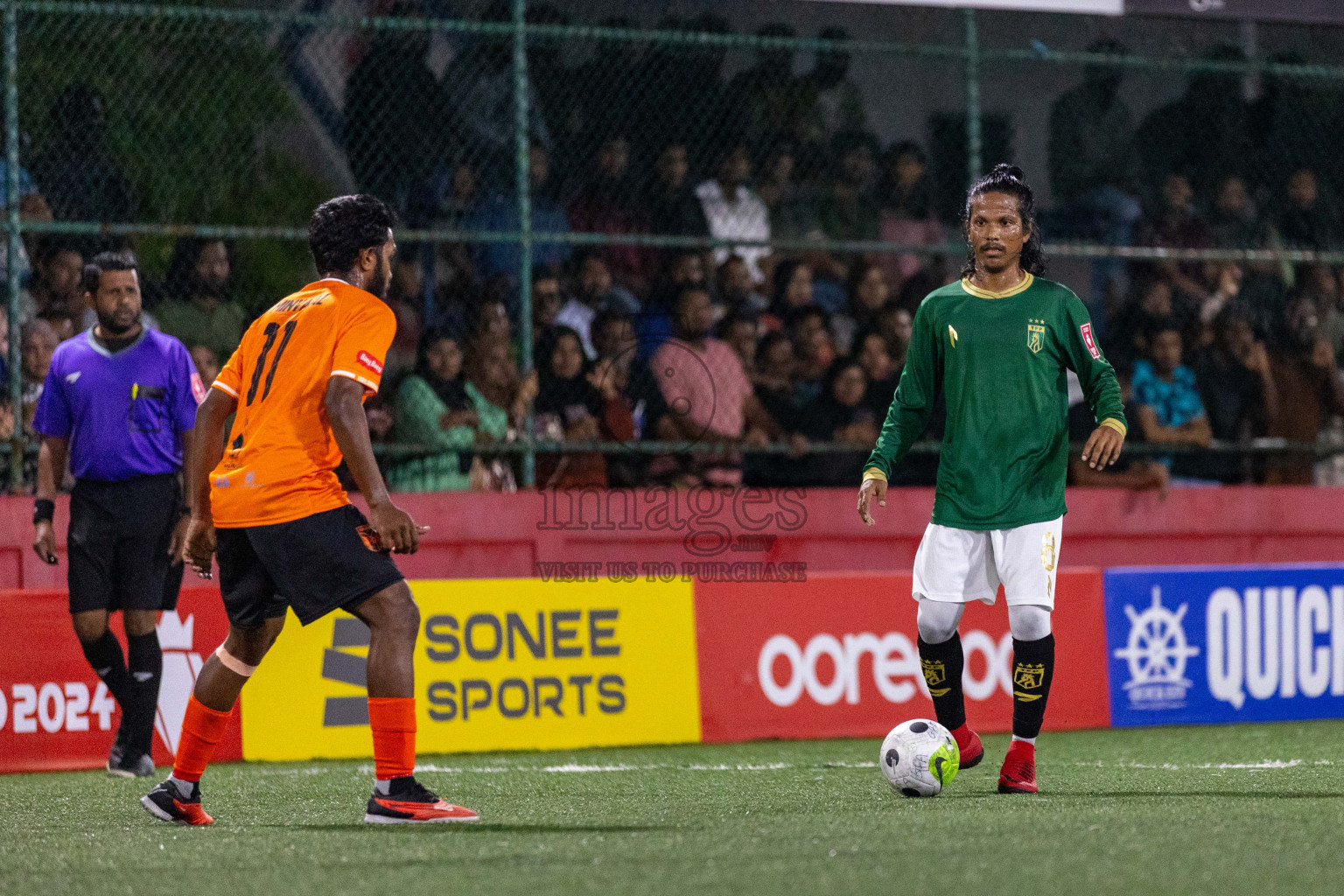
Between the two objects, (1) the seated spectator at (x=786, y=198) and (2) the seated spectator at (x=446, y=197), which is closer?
(2) the seated spectator at (x=446, y=197)

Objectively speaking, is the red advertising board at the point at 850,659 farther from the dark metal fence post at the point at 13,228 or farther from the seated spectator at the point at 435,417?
the dark metal fence post at the point at 13,228

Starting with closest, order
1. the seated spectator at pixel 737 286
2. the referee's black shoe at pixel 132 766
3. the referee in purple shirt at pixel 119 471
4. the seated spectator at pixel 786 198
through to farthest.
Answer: the referee's black shoe at pixel 132 766 → the referee in purple shirt at pixel 119 471 → the seated spectator at pixel 737 286 → the seated spectator at pixel 786 198

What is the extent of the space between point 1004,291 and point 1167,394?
5580 mm

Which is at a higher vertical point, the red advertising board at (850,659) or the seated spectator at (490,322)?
the seated spectator at (490,322)

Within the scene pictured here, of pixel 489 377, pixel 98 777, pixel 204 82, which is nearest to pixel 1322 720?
pixel 489 377

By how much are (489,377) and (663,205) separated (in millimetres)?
1672

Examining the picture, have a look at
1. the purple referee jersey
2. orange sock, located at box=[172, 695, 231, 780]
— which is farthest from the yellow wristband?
the purple referee jersey

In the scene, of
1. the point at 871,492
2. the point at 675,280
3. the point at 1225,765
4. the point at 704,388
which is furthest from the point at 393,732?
the point at 675,280

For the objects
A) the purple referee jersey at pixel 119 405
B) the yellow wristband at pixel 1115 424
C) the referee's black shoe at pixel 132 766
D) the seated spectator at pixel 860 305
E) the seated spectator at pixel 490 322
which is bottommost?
the referee's black shoe at pixel 132 766

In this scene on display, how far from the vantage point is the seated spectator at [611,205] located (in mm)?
10672

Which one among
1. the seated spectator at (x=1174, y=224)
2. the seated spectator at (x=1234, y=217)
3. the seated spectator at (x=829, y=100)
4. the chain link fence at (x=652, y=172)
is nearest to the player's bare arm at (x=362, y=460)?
the chain link fence at (x=652, y=172)

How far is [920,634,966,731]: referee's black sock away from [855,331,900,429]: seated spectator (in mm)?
4700

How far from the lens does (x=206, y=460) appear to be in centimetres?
532

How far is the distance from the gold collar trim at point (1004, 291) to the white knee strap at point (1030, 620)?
3.54 feet
